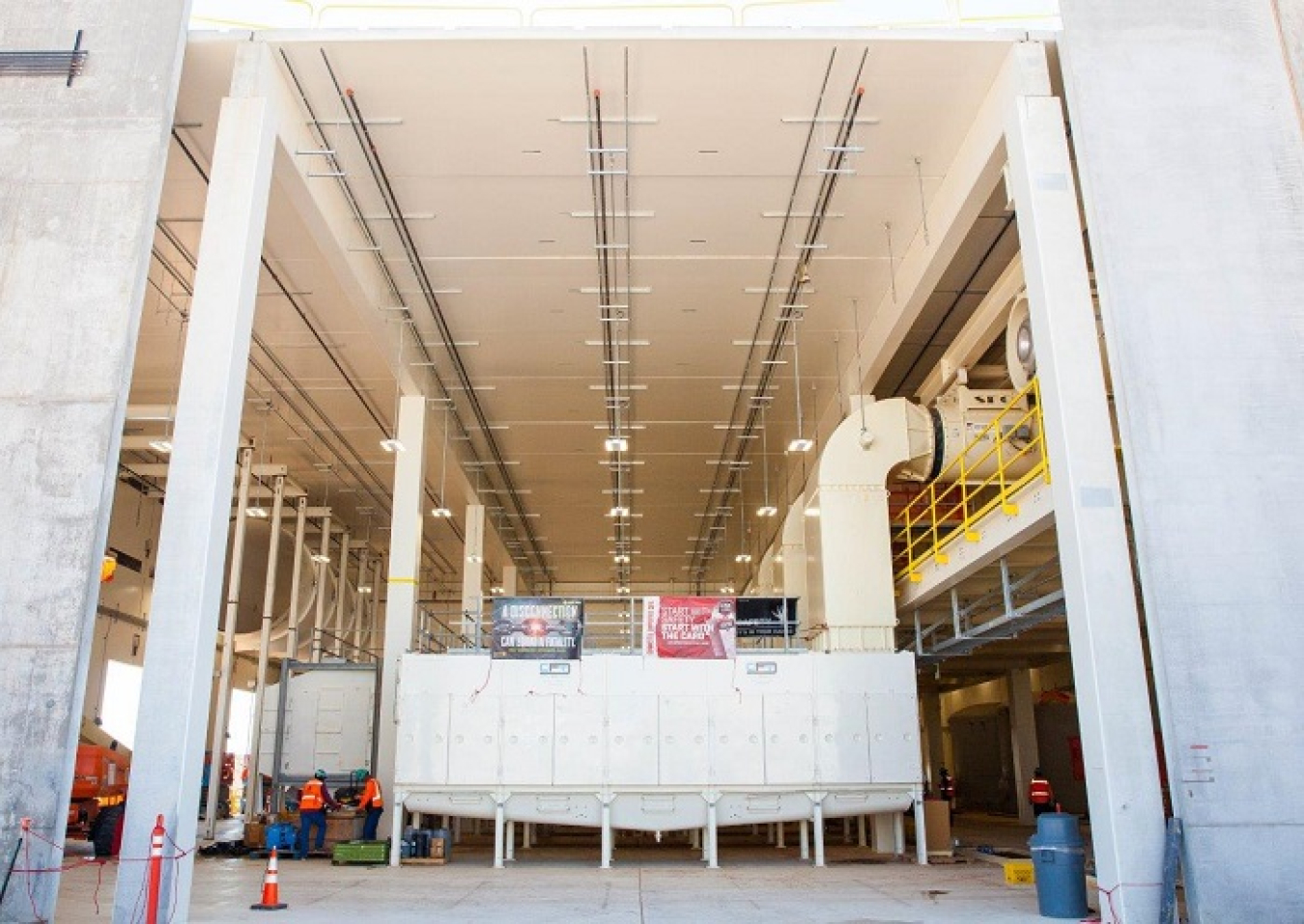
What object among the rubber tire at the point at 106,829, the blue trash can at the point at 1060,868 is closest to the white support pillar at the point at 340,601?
the rubber tire at the point at 106,829

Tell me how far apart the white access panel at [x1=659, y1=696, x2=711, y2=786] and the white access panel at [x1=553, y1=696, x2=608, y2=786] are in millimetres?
982

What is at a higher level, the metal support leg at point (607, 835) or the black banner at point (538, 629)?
the black banner at point (538, 629)

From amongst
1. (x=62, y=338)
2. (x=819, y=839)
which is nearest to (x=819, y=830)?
(x=819, y=839)

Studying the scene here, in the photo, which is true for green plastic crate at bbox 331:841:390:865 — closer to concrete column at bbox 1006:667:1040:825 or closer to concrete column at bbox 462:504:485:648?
concrete column at bbox 462:504:485:648

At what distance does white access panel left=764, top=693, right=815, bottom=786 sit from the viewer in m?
16.7

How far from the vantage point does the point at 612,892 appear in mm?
13133

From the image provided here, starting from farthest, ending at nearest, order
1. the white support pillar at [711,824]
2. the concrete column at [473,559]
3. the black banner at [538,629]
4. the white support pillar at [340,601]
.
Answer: the white support pillar at [340,601] < the concrete column at [473,559] < the black banner at [538,629] < the white support pillar at [711,824]

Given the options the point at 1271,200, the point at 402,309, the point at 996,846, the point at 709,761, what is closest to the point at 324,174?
the point at 402,309

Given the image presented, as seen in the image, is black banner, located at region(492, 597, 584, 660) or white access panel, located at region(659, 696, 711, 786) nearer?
white access panel, located at region(659, 696, 711, 786)

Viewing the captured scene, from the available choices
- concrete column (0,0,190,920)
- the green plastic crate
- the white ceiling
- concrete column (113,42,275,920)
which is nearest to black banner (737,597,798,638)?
the white ceiling

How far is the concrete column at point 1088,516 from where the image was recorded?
1007 cm

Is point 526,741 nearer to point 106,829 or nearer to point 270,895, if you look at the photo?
point 270,895

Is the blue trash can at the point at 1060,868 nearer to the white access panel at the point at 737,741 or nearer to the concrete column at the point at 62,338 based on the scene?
the white access panel at the point at 737,741

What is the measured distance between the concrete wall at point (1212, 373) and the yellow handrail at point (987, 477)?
202 cm
